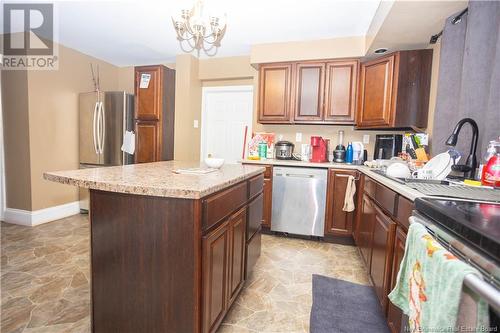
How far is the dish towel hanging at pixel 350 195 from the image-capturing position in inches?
110

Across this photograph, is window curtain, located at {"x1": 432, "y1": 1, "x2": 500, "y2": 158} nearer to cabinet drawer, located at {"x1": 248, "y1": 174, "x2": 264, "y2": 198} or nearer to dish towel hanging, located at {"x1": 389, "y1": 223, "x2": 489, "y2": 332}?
dish towel hanging, located at {"x1": 389, "y1": 223, "x2": 489, "y2": 332}

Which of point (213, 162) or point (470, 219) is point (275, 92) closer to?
point (213, 162)

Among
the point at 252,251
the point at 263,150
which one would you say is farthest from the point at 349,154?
the point at 252,251

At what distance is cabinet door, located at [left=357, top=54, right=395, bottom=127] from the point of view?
2807 millimetres

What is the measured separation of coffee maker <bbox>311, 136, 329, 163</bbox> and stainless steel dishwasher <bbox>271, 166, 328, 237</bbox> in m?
0.41

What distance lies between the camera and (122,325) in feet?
4.23

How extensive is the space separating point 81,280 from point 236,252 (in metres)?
1.44

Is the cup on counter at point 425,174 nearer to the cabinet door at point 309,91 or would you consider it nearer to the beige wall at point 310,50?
the cabinet door at point 309,91

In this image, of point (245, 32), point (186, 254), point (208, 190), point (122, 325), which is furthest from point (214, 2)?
point (122, 325)

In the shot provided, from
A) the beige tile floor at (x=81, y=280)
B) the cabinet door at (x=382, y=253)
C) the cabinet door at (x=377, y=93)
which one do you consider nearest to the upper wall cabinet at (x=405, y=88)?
the cabinet door at (x=377, y=93)

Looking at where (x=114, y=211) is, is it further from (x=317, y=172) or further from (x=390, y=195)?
(x=317, y=172)

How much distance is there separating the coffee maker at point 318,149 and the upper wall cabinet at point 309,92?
0.78 feet

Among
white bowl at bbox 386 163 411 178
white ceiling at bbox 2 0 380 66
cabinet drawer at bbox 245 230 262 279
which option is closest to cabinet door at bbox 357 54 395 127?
white ceiling at bbox 2 0 380 66

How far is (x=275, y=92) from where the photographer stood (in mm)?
3400
